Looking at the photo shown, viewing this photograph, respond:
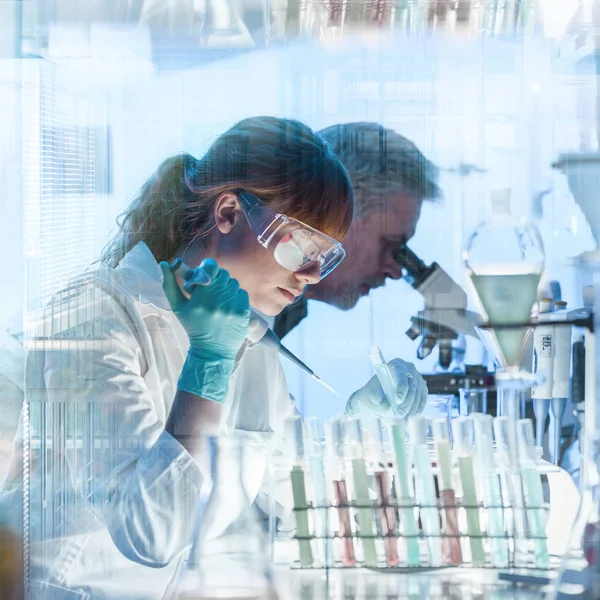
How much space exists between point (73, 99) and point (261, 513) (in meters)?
0.82

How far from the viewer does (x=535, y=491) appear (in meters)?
1.55

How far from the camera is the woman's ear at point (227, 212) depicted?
61.6 inches

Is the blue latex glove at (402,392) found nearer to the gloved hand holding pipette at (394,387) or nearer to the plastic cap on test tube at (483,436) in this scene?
the gloved hand holding pipette at (394,387)

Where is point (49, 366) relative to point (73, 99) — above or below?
below

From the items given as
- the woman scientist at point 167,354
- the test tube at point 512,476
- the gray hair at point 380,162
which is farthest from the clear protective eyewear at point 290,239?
the test tube at point 512,476

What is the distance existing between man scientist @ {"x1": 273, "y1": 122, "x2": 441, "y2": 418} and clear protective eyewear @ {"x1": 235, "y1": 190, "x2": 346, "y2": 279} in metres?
0.02

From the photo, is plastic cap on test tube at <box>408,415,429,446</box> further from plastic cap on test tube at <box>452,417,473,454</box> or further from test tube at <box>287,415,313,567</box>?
test tube at <box>287,415,313,567</box>

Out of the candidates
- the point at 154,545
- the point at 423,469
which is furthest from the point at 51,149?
the point at 423,469

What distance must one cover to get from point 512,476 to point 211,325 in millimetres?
606

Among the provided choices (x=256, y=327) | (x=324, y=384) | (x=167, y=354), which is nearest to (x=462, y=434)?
(x=324, y=384)

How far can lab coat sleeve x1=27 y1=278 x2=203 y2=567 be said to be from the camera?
5.09 ft

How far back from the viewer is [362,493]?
156 centimetres

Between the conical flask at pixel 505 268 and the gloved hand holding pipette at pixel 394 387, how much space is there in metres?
0.15

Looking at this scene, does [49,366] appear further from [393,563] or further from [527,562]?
[527,562]
